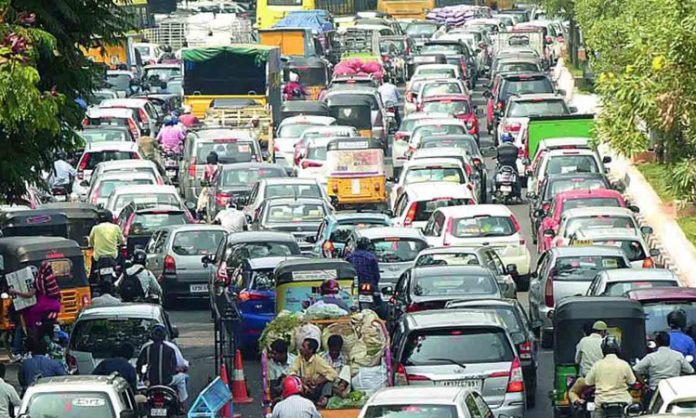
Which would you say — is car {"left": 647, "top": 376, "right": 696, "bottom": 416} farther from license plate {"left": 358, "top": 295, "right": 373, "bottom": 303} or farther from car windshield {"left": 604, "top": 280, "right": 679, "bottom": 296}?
license plate {"left": 358, "top": 295, "right": 373, "bottom": 303}

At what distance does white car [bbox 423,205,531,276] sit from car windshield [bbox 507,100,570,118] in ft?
55.4

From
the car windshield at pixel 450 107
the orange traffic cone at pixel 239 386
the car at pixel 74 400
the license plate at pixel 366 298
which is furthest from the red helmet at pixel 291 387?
the car windshield at pixel 450 107

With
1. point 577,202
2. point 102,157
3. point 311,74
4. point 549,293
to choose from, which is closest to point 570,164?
point 577,202

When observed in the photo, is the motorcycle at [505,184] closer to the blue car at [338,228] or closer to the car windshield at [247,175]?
the car windshield at [247,175]

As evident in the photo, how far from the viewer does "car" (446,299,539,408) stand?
23.0m

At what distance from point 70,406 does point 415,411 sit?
10.7 feet

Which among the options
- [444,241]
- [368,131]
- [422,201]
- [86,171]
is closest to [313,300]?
[444,241]

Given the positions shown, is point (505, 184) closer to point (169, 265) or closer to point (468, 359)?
point (169, 265)

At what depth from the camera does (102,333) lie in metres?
23.0

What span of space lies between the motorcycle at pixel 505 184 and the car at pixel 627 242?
39.9 ft

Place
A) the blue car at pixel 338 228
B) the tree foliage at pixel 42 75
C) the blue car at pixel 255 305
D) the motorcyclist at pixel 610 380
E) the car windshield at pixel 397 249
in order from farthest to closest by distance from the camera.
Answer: the blue car at pixel 338 228
the car windshield at pixel 397 249
the blue car at pixel 255 305
the motorcyclist at pixel 610 380
the tree foliage at pixel 42 75

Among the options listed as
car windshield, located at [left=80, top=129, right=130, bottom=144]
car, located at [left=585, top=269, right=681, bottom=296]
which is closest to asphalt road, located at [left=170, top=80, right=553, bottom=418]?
car, located at [left=585, top=269, right=681, bottom=296]

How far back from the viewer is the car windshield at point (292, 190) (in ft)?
122

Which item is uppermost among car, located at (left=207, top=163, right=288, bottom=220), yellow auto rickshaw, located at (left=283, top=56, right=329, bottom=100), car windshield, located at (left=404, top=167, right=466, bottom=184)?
car windshield, located at (left=404, top=167, right=466, bottom=184)
